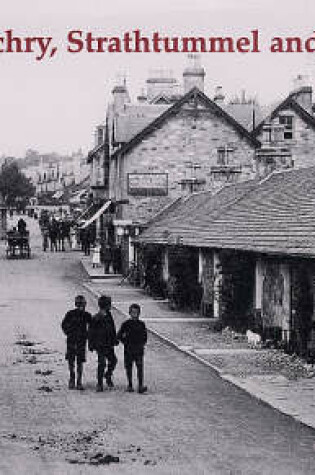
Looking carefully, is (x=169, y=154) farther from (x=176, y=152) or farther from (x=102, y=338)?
(x=102, y=338)

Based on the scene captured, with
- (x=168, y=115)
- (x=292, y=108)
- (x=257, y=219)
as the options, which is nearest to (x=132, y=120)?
(x=168, y=115)

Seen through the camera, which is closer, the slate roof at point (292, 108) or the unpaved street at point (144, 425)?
the unpaved street at point (144, 425)

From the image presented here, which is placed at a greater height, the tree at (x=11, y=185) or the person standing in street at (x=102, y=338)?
the tree at (x=11, y=185)

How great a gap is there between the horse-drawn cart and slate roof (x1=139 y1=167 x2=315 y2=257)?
1571cm

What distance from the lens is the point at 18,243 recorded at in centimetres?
4984

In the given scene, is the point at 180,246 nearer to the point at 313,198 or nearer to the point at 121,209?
the point at 313,198

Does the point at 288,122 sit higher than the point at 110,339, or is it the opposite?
the point at 288,122

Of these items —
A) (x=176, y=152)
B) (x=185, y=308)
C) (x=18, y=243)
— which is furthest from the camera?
(x=18, y=243)

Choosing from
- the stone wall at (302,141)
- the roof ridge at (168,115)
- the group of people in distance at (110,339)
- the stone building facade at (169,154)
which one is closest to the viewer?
the group of people in distance at (110,339)

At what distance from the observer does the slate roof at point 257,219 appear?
65.0 feet

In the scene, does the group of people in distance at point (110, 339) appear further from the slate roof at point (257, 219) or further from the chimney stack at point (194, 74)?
the chimney stack at point (194, 74)

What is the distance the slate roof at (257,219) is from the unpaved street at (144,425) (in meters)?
3.13

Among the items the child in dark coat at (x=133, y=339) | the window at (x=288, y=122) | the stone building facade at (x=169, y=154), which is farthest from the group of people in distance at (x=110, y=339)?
the window at (x=288, y=122)

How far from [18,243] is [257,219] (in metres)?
27.6
